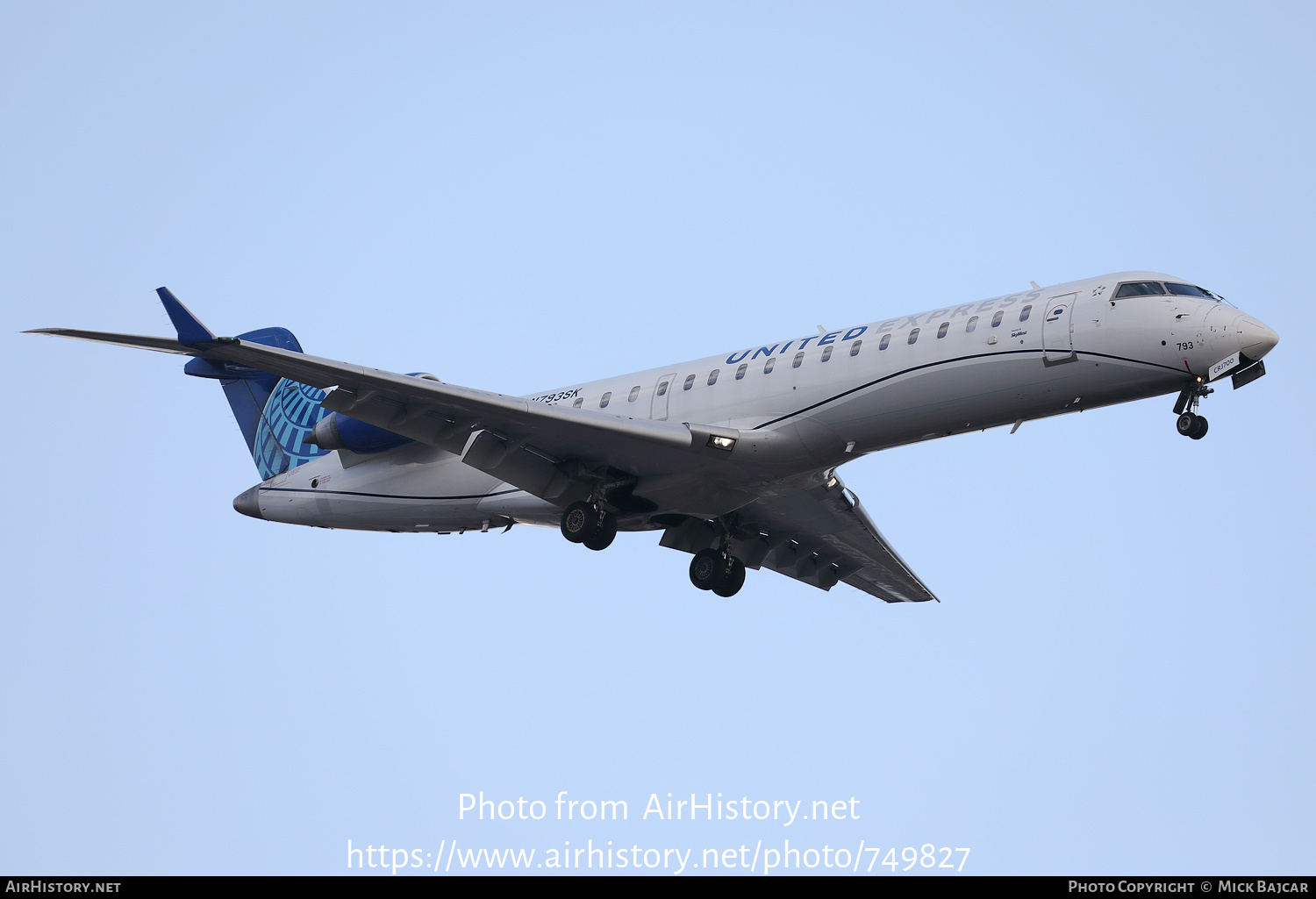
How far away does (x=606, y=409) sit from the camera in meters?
24.3

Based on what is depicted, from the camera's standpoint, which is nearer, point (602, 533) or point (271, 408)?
point (602, 533)

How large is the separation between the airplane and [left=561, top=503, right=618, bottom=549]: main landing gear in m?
0.04

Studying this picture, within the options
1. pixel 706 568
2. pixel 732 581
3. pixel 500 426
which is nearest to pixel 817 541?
pixel 732 581

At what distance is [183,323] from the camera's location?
2080 centimetres

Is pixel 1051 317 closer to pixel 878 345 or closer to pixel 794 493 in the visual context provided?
pixel 878 345

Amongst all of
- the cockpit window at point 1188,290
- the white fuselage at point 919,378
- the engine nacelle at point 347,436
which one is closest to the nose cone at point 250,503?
the engine nacelle at point 347,436

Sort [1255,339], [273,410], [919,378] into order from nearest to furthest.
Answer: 1. [1255,339]
2. [919,378]
3. [273,410]

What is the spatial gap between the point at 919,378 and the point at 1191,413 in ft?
12.4

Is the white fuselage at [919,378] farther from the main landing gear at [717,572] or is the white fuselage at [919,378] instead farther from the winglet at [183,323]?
the winglet at [183,323]

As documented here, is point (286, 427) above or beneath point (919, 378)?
above

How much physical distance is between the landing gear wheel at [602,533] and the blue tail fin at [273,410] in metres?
6.74

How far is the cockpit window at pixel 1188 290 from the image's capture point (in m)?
19.9

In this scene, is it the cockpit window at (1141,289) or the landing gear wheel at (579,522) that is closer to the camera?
the cockpit window at (1141,289)

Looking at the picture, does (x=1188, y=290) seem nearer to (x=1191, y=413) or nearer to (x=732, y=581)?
(x=1191, y=413)
